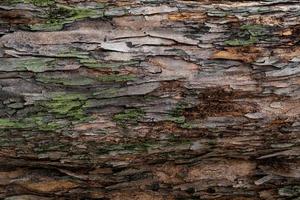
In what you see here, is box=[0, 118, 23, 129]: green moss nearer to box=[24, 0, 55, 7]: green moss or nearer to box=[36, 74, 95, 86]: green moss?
box=[36, 74, 95, 86]: green moss

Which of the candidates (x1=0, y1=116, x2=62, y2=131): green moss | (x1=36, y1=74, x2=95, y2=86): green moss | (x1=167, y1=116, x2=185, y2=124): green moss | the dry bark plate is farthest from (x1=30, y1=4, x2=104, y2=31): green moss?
(x1=167, y1=116, x2=185, y2=124): green moss

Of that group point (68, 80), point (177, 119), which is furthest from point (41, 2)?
point (177, 119)

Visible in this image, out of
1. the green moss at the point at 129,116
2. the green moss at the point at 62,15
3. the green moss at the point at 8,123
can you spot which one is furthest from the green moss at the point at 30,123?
the green moss at the point at 62,15

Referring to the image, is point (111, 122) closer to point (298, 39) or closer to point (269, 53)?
point (269, 53)

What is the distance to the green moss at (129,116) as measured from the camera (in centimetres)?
316

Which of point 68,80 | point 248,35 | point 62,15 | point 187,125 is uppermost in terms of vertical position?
point 62,15

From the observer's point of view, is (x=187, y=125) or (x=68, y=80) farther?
(x=187, y=125)

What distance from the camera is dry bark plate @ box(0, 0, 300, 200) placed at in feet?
10.1

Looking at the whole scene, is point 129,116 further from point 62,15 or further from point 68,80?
point 62,15

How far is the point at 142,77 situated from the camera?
310 cm

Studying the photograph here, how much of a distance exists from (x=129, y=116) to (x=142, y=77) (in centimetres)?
27

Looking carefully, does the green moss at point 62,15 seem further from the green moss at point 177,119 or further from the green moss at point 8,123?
the green moss at point 177,119

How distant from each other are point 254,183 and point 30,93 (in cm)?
170

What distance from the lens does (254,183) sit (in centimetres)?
350
